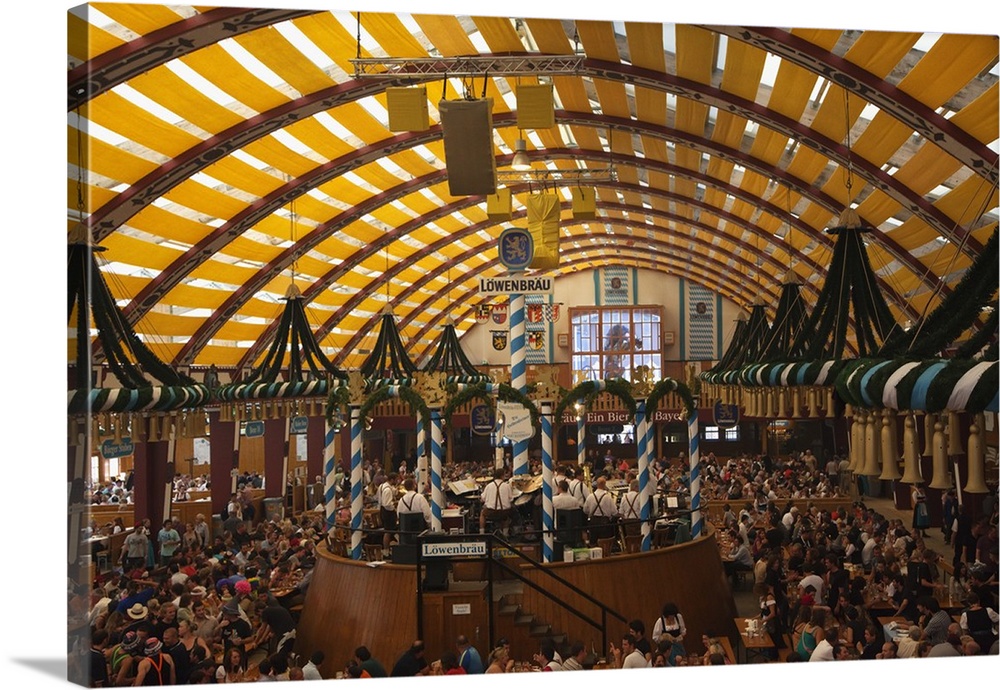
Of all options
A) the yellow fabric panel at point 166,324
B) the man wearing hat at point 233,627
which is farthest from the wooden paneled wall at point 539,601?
the yellow fabric panel at point 166,324

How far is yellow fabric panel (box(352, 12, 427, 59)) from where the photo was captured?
38.7 ft

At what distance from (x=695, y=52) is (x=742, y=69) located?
70 cm

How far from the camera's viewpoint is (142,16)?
10117mm

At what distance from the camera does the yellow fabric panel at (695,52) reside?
1157cm

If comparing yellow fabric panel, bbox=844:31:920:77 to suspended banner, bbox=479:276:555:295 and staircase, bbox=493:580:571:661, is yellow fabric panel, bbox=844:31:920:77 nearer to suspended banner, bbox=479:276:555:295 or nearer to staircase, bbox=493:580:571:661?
suspended banner, bbox=479:276:555:295

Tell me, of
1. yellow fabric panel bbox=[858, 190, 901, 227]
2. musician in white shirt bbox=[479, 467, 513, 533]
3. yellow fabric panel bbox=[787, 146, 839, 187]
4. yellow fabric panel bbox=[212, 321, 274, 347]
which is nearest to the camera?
musician in white shirt bbox=[479, 467, 513, 533]

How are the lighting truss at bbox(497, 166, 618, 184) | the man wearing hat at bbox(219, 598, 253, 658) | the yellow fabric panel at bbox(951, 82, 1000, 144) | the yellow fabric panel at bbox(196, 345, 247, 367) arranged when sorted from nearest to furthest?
the yellow fabric panel at bbox(951, 82, 1000, 144) < the man wearing hat at bbox(219, 598, 253, 658) < the lighting truss at bbox(497, 166, 618, 184) < the yellow fabric panel at bbox(196, 345, 247, 367)

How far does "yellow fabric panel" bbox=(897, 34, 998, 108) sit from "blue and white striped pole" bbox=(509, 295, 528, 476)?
16.8ft

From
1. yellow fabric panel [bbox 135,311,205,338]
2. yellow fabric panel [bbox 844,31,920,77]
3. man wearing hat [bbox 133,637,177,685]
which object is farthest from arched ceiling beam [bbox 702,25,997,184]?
yellow fabric panel [bbox 135,311,205,338]

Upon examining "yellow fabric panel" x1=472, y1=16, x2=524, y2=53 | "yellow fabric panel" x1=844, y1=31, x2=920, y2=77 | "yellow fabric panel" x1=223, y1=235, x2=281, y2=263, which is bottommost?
"yellow fabric panel" x1=223, y1=235, x2=281, y2=263

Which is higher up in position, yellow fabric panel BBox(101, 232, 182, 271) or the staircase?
yellow fabric panel BBox(101, 232, 182, 271)

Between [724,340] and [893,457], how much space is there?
3010cm

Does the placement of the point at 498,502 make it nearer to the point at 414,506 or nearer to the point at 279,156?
the point at 414,506

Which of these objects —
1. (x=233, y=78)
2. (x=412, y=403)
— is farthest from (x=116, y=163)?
(x=412, y=403)
